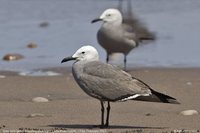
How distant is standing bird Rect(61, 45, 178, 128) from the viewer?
7387 mm

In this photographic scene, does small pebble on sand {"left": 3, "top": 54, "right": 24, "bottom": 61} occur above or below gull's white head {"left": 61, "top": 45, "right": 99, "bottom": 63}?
above

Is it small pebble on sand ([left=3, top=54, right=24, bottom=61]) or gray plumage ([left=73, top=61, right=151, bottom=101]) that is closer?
gray plumage ([left=73, top=61, right=151, bottom=101])

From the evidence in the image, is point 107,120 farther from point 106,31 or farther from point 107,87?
point 106,31

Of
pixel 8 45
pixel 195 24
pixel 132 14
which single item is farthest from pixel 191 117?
pixel 132 14

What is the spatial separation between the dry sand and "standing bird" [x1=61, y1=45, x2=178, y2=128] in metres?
0.29

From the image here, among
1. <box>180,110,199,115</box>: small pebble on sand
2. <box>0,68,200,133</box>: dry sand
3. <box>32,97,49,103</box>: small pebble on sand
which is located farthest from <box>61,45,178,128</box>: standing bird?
<box>32,97,49,103</box>: small pebble on sand

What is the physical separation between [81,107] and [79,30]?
245 inches

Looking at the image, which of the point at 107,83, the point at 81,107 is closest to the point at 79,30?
the point at 81,107

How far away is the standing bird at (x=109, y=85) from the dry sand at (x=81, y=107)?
288mm

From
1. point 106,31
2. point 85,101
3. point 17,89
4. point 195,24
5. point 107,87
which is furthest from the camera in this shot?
point 195,24

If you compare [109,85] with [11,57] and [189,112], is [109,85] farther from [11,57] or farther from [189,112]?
[11,57]

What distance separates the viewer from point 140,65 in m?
12.1

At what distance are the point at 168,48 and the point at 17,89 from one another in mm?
4349

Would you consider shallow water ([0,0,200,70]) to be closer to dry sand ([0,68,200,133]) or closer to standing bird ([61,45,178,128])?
dry sand ([0,68,200,133])
